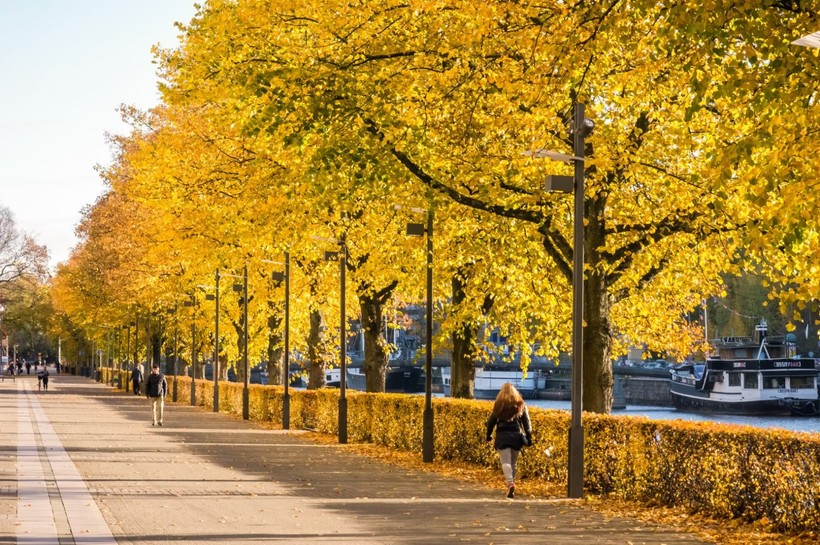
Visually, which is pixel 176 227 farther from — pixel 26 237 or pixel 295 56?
pixel 26 237

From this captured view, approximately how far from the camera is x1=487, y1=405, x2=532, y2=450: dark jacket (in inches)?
731

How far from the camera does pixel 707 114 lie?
22234 millimetres

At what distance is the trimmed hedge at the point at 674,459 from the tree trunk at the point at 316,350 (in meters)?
15.2

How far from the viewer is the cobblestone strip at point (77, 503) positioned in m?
12.6

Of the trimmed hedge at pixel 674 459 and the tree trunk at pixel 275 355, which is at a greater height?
the tree trunk at pixel 275 355

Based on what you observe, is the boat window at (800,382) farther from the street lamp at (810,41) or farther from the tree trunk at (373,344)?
the street lamp at (810,41)

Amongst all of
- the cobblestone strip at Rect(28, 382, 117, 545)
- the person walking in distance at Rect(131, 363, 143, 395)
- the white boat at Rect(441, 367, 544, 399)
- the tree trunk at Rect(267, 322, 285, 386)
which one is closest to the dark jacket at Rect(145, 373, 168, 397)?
the cobblestone strip at Rect(28, 382, 117, 545)

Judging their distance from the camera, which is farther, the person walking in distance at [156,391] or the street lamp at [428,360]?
the person walking in distance at [156,391]

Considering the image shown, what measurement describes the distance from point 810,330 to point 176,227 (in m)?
60.7

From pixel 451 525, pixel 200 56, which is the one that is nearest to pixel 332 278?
pixel 200 56

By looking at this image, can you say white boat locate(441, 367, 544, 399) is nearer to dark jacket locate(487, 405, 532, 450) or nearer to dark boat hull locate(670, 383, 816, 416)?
dark boat hull locate(670, 383, 816, 416)

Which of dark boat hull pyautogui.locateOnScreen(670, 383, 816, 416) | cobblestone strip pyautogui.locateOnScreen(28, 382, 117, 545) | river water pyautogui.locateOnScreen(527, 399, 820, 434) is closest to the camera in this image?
cobblestone strip pyautogui.locateOnScreen(28, 382, 117, 545)

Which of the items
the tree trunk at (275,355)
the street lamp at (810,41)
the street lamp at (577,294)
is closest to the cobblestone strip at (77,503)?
the street lamp at (577,294)

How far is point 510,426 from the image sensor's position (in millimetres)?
18719
